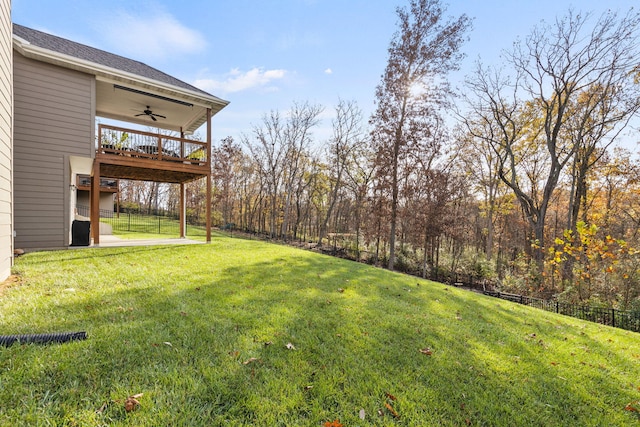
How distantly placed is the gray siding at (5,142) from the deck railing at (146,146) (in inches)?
136

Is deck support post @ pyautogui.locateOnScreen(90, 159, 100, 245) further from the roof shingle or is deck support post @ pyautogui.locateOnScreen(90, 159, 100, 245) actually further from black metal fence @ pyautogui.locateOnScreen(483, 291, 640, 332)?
black metal fence @ pyautogui.locateOnScreen(483, 291, 640, 332)

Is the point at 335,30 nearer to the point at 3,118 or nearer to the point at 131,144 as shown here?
the point at 131,144

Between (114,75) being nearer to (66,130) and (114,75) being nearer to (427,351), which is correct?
(66,130)

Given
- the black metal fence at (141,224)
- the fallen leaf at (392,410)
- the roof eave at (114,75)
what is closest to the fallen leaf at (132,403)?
the fallen leaf at (392,410)

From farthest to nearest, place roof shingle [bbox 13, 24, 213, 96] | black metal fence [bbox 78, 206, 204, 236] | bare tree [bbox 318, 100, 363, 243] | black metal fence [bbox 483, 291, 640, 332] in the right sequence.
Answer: bare tree [bbox 318, 100, 363, 243] → black metal fence [bbox 78, 206, 204, 236] → roof shingle [bbox 13, 24, 213, 96] → black metal fence [bbox 483, 291, 640, 332]

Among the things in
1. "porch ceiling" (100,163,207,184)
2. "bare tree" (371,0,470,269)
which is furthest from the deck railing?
"bare tree" (371,0,470,269)

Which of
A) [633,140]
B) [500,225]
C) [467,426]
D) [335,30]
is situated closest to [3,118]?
[467,426]

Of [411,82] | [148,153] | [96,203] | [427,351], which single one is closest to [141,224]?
[96,203]

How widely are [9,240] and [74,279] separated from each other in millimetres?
1364

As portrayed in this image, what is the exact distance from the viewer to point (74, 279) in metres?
4.24

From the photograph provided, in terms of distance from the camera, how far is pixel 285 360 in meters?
2.42

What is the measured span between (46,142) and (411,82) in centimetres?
1312

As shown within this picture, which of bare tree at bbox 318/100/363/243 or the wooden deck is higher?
bare tree at bbox 318/100/363/243

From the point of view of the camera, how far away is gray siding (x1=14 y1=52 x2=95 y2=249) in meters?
6.55
